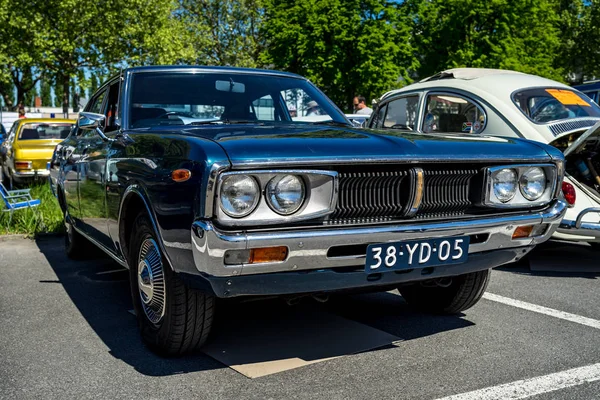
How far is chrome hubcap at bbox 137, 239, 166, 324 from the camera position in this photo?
352cm

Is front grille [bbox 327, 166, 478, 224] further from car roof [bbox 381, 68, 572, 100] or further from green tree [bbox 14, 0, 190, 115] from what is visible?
green tree [bbox 14, 0, 190, 115]

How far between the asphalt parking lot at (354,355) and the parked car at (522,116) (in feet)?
2.36

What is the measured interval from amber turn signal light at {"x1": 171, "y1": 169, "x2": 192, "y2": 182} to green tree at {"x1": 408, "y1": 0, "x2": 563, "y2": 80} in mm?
25840

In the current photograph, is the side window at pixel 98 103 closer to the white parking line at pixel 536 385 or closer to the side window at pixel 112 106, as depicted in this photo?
the side window at pixel 112 106

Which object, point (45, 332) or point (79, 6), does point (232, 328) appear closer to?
point (45, 332)

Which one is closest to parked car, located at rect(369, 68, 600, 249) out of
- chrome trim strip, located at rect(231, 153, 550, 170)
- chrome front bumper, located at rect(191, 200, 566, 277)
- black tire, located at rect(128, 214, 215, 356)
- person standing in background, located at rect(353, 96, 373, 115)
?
chrome trim strip, located at rect(231, 153, 550, 170)

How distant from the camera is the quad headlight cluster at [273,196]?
294cm

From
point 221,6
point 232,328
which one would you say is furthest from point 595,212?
point 221,6

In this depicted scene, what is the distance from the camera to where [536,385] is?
3275mm

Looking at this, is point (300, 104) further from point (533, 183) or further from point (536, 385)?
point (536, 385)

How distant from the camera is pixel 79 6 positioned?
29.0 meters

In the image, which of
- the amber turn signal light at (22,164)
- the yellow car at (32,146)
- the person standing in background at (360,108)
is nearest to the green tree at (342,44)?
the person standing in background at (360,108)

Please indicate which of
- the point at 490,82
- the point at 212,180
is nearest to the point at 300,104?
the point at 212,180

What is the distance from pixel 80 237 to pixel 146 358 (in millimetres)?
3081
